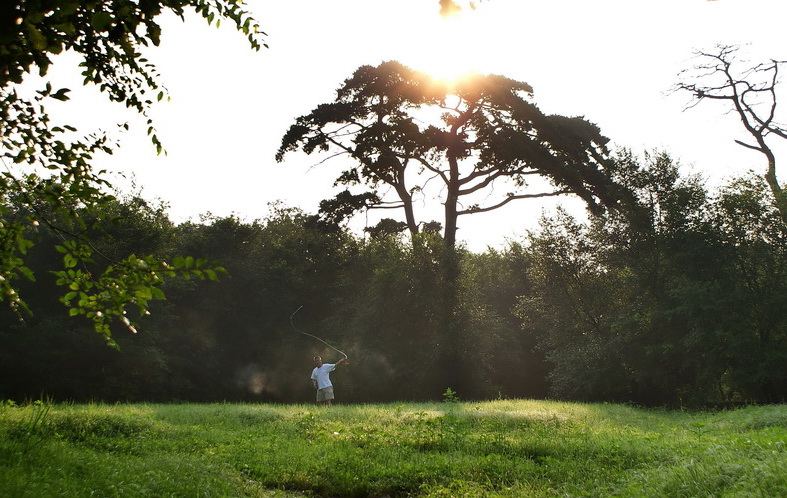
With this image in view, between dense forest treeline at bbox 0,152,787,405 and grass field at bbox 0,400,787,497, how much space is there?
1468 cm

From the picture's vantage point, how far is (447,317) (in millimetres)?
33500

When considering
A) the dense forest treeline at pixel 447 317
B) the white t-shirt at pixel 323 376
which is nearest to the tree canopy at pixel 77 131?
the white t-shirt at pixel 323 376

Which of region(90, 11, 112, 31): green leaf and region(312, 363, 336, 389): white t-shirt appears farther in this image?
region(312, 363, 336, 389): white t-shirt

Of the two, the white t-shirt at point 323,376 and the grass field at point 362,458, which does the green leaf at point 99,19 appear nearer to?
the grass field at point 362,458

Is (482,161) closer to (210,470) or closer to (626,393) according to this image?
(626,393)

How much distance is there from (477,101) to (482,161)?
2863 mm

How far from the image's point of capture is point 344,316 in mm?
37469

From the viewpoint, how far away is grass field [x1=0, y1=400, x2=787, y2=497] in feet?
23.9

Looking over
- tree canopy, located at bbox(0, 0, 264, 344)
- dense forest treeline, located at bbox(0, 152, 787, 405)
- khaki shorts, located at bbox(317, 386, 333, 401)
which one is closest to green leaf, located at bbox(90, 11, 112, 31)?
tree canopy, located at bbox(0, 0, 264, 344)

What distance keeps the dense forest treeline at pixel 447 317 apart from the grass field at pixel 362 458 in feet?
48.2

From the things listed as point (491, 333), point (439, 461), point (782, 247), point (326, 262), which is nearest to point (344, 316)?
point (326, 262)

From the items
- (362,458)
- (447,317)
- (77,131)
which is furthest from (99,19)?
(447,317)

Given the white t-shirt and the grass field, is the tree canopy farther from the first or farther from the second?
the white t-shirt

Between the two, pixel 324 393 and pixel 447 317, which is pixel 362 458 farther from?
pixel 447 317
